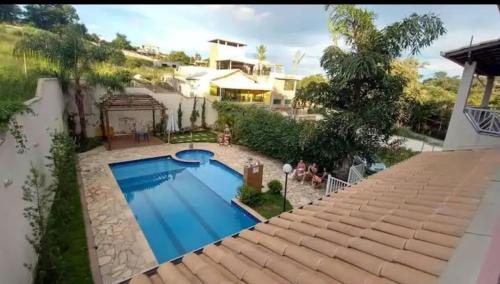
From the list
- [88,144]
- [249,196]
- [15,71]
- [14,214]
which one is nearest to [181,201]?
[249,196]

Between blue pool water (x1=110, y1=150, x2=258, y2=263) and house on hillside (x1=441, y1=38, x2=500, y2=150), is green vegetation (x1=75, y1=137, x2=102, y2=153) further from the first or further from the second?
house on hillside (x1=441, y1=38, x2=500, y2=150)

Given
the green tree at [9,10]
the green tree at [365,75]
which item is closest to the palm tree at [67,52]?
the green tree at [9,10]

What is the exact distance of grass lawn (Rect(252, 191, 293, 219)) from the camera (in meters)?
10.2

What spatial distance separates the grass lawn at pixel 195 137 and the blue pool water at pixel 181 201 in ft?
8.52

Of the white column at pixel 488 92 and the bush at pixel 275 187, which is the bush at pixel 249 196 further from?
the white column at pixel 488 92

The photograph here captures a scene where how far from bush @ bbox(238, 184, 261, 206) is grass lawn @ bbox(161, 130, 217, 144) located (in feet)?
31.1

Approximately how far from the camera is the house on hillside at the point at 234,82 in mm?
30391

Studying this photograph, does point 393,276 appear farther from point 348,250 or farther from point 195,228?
point 195,228

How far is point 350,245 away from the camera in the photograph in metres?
3.23

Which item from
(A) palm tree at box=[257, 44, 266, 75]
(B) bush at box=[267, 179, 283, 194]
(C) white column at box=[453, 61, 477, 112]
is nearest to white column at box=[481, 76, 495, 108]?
(C) white column at box=[453, 61, 477, 112]

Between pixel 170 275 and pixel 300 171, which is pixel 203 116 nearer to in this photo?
pixel 300 171

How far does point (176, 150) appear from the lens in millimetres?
17078

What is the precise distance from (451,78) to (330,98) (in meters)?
46.4

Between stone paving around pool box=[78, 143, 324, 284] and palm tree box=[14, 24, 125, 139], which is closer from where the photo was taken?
stone paving around pool box=[78, 143, 324, 284]
